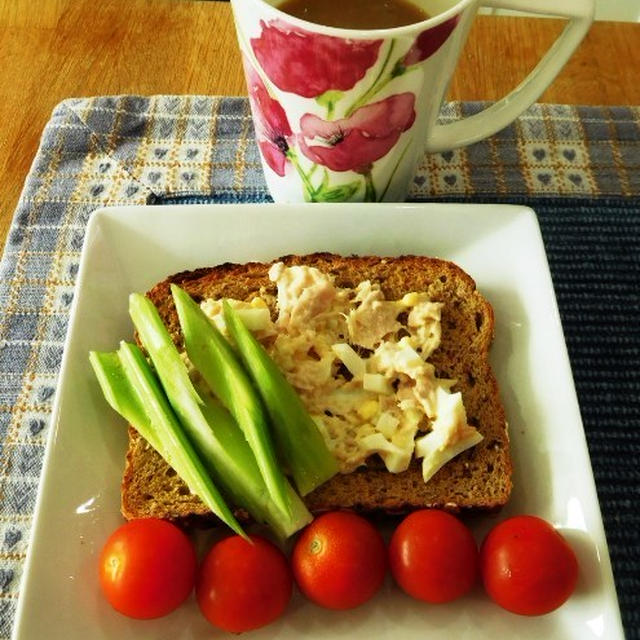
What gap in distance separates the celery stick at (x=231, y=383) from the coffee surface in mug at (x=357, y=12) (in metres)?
0.49

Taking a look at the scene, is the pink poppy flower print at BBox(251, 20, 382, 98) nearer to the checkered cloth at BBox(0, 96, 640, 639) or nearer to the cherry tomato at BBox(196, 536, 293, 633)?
the checkered cloth at BBox(0, 96, 640, 639)

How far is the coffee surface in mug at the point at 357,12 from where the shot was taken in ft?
4.00

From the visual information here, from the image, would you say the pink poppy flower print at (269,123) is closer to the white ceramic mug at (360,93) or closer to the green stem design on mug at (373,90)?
the white ceramic mug at (360,93)

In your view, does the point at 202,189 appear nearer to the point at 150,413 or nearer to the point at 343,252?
the point at 343,252

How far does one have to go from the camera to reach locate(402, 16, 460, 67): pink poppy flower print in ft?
3.64

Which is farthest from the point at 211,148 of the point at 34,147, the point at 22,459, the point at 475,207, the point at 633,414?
the point at 633,414

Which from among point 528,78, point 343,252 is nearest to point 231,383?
point 343,252

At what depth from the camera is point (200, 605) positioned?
1.09m

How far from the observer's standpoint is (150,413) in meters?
1.19

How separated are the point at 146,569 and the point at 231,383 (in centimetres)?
29

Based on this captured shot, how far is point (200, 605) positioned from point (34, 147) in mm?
1155

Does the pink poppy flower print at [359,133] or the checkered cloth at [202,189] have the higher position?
the pink poppy flower print at [359,133]

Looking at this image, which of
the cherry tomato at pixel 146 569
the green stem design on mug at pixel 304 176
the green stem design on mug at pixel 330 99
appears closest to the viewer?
the cherry tomato at pixel 146 569

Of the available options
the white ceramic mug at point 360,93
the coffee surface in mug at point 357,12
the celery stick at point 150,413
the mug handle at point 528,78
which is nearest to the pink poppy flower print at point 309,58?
the white ceramic mug at point 360,93
